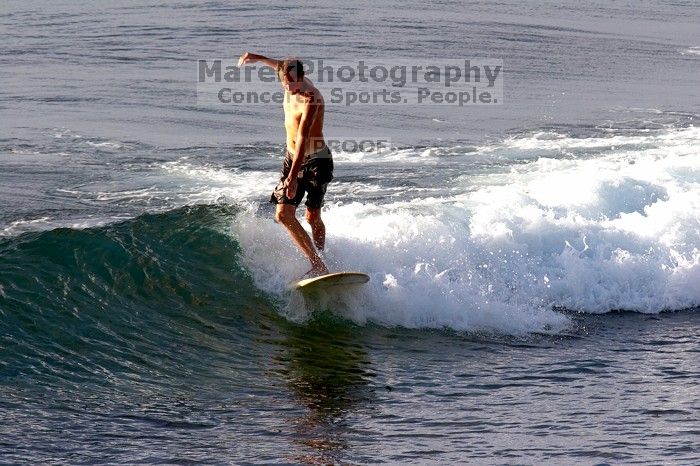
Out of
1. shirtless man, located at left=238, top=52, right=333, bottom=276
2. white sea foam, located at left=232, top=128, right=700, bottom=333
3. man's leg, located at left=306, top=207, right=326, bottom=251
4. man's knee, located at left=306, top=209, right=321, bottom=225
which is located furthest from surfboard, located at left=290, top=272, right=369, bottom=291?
man's knee, located at left=306, top=209, right=321, bottom=225

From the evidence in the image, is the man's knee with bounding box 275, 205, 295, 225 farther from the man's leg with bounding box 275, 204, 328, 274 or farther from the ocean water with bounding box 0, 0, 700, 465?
the ocean water with bounding box 0, 0, 700, 465

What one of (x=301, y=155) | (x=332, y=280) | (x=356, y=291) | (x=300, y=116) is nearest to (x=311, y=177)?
(x=301, y=155)

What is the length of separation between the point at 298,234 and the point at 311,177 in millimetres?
505

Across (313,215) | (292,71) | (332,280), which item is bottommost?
(332,280)

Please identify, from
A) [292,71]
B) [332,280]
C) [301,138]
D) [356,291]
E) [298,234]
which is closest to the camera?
[292,71]

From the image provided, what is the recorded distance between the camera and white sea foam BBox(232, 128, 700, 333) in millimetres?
10188

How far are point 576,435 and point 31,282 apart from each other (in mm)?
5153

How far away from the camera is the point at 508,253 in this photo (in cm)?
1118

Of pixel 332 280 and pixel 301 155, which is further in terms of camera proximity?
pixel 332 280

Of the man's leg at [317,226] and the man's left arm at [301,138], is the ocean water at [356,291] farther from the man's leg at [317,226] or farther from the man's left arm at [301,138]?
the man's left arm at [301,138]

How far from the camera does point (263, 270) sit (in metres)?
10.6

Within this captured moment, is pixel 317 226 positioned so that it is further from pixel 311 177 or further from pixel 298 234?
pixel 311 177

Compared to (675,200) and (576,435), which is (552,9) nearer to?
(675,200)

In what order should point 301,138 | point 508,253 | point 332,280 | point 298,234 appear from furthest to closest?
point 508,253
point 332,280
point 298,234
point 301,138
